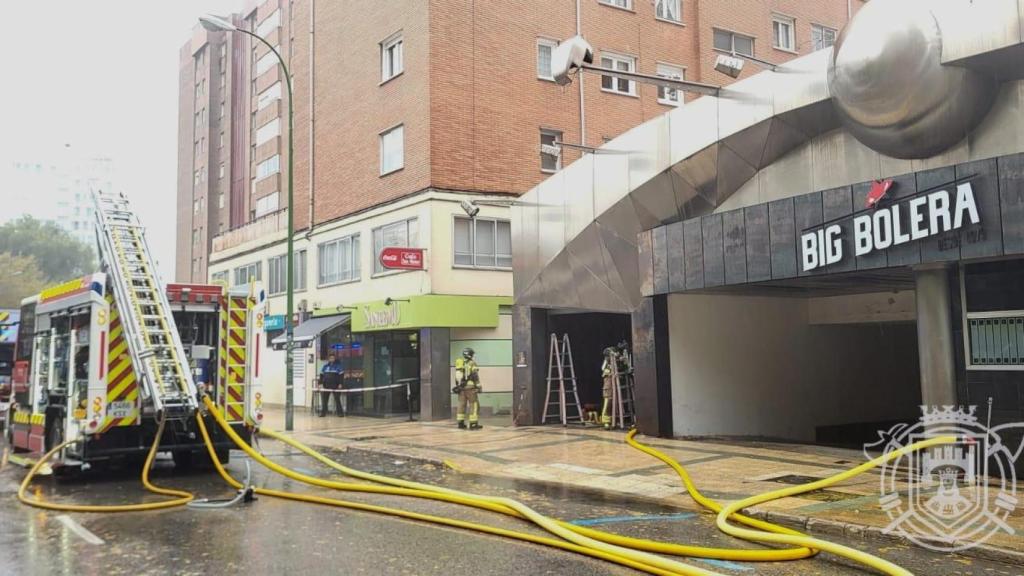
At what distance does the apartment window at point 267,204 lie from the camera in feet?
121

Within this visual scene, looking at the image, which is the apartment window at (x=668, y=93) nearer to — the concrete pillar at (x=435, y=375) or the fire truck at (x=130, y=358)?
the concrete pillar at (x=435, y=375)

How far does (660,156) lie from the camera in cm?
1449

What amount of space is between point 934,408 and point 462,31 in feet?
53.3

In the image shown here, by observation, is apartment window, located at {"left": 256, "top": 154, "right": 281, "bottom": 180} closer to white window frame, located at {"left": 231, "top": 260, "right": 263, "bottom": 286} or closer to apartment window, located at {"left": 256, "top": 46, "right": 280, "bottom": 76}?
apartment window, located at {"left": 256, "top": 46, "right": 280, "bottom": 76}

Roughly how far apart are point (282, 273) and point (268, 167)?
10383mm

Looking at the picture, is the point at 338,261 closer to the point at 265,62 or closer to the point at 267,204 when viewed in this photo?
the point at 267,204

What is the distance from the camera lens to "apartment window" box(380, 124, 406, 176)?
2284 cm

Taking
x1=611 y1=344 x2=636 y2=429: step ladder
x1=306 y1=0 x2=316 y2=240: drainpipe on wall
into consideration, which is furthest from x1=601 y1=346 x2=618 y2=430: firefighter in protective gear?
x1=306 y1=0 x2=316 y2=240: drainpipe on wall

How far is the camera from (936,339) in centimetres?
1031

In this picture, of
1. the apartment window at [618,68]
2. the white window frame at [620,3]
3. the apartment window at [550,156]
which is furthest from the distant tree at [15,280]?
the white window frame at [620,3]

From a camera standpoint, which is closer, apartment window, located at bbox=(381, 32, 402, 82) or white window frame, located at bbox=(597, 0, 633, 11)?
apartment window, located at bbox=(381, 32, 402, 82)

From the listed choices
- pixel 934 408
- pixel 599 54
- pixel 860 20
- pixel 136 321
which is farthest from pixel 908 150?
pixel 599 54

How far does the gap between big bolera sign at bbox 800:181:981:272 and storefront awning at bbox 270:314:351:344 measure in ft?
51.0

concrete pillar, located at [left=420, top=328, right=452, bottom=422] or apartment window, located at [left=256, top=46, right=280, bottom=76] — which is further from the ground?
apartment window, located at [left=256, top=46, right=280, bottom=76]
